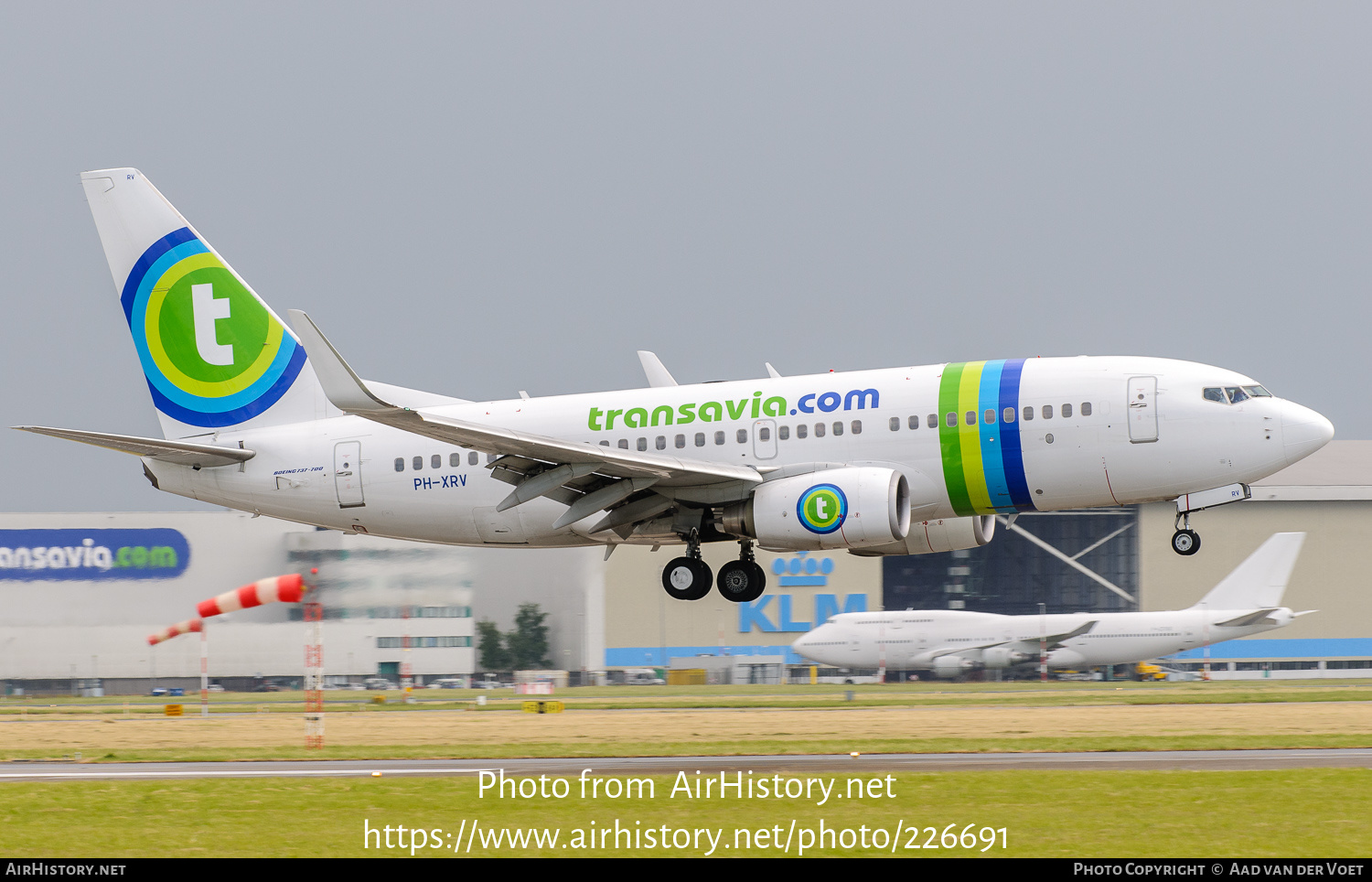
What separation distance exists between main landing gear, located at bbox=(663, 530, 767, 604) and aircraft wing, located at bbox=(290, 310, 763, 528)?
1.24m

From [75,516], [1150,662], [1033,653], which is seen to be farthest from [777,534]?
[1150,662]

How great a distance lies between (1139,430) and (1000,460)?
8.71 ft

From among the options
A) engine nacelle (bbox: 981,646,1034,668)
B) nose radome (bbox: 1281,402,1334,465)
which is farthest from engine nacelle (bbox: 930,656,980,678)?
nose radome (bbox: 1281,402,1334,465)

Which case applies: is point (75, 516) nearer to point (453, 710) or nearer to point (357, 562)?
point (357, 562)

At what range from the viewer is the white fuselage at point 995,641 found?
6469cm

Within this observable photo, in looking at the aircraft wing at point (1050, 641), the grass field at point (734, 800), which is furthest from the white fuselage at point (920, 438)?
the aircraft wing at point (1050, 641)

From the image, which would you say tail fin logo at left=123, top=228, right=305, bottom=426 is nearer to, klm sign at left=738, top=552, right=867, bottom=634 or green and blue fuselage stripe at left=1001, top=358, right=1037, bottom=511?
green and blue fuselage stripe at left=1001, top=358, right=1037, bottom=511

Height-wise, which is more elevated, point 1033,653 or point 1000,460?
point 1000,460

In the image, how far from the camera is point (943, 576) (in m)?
102

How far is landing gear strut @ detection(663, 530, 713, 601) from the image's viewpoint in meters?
30.2

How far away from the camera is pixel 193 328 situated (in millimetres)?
34125

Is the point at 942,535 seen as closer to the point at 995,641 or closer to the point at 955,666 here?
the point at 955,666

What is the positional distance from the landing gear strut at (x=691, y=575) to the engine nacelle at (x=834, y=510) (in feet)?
6.57

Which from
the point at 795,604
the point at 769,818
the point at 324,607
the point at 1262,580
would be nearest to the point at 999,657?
the point at 1262,580
